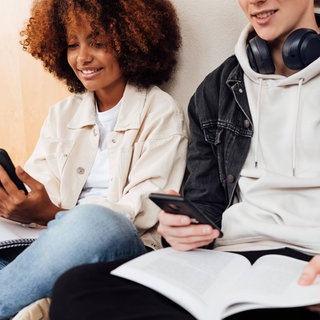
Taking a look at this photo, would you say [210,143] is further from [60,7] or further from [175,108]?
[60,7]

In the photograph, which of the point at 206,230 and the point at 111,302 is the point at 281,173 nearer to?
the point at 206,230

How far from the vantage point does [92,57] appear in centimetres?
126

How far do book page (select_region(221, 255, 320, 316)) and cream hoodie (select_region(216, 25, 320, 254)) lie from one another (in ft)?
0.48

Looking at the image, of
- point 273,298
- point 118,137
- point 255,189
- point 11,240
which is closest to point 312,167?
point 255,189

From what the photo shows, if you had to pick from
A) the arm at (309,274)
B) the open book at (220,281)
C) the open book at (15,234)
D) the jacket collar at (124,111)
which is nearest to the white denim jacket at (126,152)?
the jacket collar at (124,111)

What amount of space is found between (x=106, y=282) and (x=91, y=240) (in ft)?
0.52

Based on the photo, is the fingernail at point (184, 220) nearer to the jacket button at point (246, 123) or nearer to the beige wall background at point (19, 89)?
the jacket button at point (246, 123)

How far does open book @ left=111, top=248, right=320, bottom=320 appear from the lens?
65cm

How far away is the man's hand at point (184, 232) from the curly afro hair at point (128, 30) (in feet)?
1.86

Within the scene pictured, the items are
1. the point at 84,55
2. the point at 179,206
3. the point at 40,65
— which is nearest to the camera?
the point at 179,206

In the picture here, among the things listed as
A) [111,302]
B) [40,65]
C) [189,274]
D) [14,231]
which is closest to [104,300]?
[111,302]

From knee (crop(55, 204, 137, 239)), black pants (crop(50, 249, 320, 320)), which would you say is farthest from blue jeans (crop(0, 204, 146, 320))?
black pants (crop(50, 249, 320, 320))

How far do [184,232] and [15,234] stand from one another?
0.50m

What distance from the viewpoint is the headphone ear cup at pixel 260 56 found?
38.9 inches
